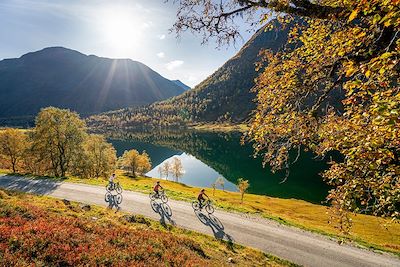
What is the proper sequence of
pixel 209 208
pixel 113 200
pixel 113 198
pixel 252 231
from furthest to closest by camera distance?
pixel 113 198 → pixel 113 200 → pixel 209 208 → pixel 252 231

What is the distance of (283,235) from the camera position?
87.4ft

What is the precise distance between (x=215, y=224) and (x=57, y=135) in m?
45.4

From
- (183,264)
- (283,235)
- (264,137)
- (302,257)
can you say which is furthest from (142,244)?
(283,235)

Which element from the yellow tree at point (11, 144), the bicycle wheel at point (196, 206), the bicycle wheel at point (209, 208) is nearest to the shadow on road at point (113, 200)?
the bicycle wheel at point (196, 206)

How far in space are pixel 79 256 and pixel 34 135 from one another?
5384cm

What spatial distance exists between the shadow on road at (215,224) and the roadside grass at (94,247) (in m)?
1.19

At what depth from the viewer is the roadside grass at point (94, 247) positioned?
12.7m

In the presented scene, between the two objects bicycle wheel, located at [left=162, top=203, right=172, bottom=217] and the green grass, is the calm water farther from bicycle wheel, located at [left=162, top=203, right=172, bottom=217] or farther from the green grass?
bicycle wheel, located at [left=162, top=203, right=172, bottom=217]

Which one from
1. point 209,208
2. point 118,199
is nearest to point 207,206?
point 209,208

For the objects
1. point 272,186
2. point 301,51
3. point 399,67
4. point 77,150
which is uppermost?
point 301,51

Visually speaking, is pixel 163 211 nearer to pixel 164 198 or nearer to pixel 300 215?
pixel 164 198

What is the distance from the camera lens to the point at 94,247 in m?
14.6

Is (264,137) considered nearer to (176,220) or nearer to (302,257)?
(302,257)

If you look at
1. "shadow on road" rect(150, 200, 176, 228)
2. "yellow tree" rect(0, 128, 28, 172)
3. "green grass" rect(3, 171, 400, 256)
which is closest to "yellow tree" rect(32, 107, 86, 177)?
"green grass" rect(3, 171, 400, 256)
